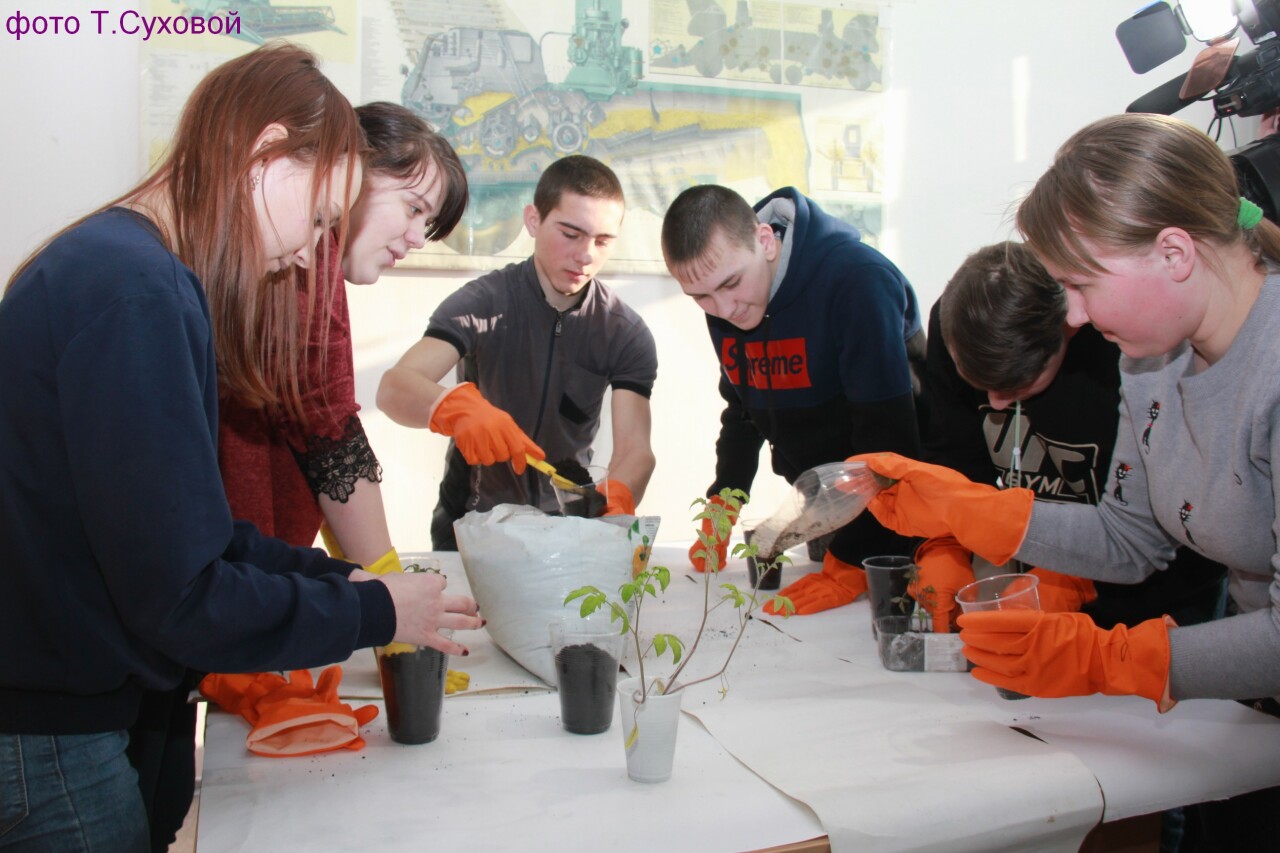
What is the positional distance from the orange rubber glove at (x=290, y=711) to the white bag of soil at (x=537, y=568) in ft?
0.74

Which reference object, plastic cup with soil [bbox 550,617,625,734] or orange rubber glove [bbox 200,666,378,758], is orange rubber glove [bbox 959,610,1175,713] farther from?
orange rubber glove [bbox 200,666,378,758]

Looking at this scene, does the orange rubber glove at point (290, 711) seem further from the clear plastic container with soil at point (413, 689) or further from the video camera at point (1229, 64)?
the video camera at point (1229, 64)

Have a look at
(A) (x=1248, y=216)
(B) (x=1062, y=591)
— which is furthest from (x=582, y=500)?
(A) (x=1248, y=216)

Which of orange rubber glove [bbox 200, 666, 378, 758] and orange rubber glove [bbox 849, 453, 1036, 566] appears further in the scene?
orange rubber glove [bbox 849, 453, 1036, 566]

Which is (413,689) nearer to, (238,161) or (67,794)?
(67,794)

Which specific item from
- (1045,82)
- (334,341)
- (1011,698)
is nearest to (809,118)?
(1045,82)

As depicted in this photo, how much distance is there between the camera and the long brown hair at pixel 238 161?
86 cm

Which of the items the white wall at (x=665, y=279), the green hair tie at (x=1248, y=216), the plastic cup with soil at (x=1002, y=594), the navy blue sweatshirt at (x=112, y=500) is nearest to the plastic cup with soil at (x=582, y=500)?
the plastic cup with soil at (x=1002, y=594)

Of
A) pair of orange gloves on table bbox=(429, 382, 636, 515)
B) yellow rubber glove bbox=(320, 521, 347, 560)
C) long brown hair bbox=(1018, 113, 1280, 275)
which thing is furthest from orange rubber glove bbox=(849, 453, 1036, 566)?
yellow rubber glove bbox=(320, 521, 347, 560)

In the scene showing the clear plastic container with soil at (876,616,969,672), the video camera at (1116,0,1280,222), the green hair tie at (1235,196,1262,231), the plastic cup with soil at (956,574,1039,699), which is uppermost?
the video camera at (1116,0,1280,222)

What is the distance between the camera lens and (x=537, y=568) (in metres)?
1.26

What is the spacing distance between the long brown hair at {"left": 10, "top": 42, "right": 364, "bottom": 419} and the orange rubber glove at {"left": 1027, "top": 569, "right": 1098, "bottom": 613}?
1142mm

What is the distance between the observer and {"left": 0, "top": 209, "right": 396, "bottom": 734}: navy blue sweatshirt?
0.73 m

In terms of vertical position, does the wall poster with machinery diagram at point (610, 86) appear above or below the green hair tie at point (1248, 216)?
above
